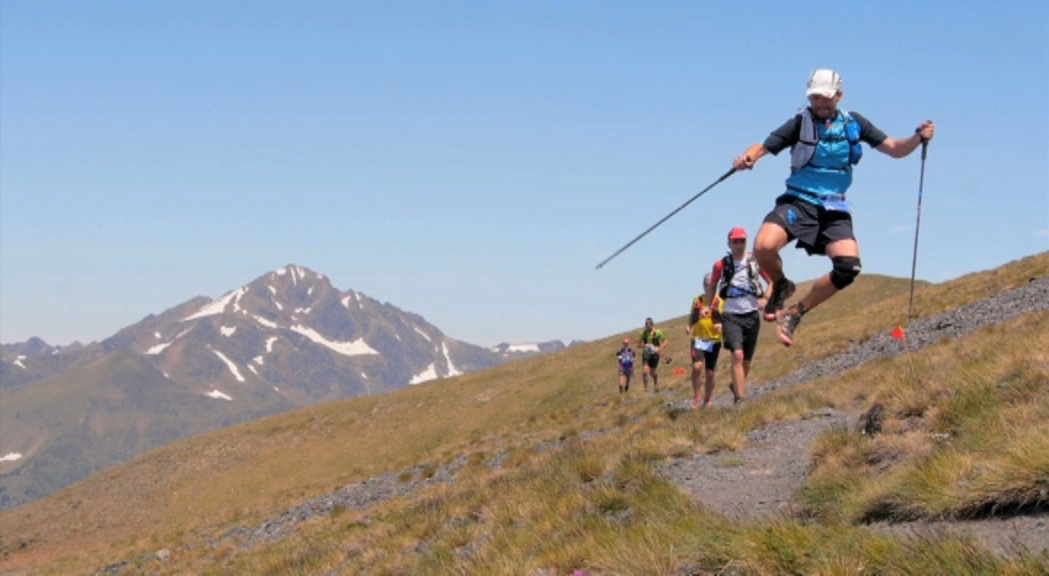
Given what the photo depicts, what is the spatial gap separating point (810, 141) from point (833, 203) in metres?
0.65

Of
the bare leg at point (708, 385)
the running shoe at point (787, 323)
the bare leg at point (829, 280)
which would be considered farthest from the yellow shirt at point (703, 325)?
the bare leg at point (829, 280)

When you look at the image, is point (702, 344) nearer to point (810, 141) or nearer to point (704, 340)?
point (704, 340)

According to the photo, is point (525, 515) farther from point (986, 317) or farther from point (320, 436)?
point (320, 436)

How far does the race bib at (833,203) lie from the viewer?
927 centimetres

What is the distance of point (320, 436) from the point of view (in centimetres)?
5938

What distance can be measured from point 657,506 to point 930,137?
4568mm

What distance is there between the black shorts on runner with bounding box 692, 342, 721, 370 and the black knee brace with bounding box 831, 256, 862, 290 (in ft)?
20.0

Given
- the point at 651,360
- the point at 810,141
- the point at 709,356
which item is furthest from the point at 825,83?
the point at 651,360

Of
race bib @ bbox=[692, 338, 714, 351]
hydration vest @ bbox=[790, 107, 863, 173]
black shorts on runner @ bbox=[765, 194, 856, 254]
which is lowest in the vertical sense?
→ race bib @ bbox=[692, 338, 714, 351]

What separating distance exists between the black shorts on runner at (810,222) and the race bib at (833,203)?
0.04m

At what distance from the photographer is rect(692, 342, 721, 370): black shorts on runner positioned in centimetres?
1576

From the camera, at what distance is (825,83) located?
915 centimetres

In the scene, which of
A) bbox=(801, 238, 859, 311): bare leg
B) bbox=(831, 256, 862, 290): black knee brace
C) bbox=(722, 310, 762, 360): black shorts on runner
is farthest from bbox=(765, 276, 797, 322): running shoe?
bbox=(722, 310, 762, 360): black shorts on runner

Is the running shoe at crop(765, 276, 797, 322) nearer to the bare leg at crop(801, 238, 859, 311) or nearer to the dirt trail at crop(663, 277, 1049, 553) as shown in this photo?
the bare leg at crop(801, 238, 859, 311)
